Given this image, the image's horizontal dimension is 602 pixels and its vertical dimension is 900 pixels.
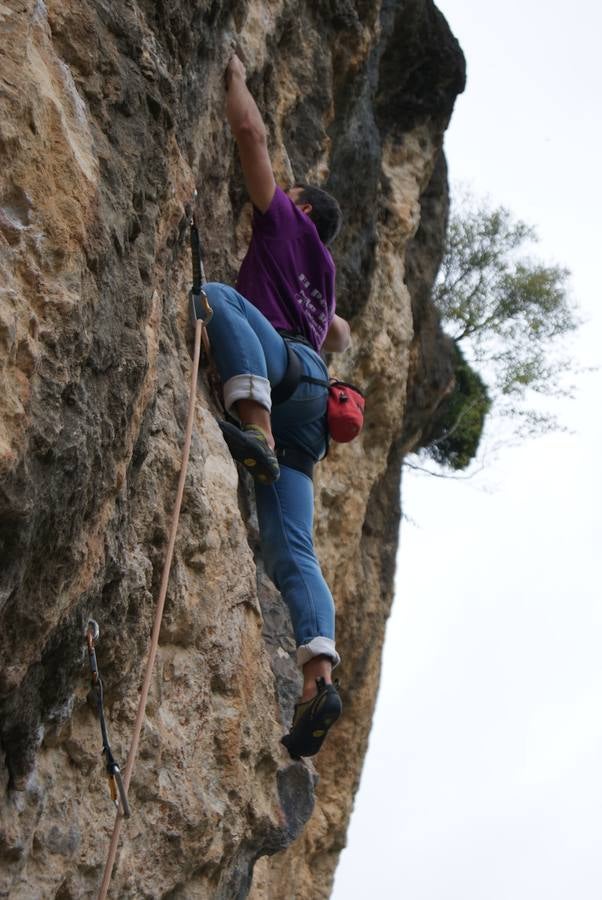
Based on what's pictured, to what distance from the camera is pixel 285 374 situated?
602 cm

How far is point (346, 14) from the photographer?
9.14 meters

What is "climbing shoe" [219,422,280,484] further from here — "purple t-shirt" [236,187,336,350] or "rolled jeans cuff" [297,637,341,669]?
"purple t-shirt" [236,187,336,350]

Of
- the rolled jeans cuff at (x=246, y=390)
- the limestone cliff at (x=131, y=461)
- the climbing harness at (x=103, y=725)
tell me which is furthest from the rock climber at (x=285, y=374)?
the climbing harness at (x=103, y=725)

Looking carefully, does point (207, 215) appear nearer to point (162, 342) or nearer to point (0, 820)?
point (162, 342)

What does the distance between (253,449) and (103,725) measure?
4.75ft

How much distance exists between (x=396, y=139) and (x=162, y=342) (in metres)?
6.99

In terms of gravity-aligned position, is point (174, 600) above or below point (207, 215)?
below

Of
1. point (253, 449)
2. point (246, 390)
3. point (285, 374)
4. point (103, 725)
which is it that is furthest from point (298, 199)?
point (103, 725)

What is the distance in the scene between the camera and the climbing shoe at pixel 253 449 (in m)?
5.46

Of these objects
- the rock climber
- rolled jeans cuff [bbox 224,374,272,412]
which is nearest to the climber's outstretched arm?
the rock climber

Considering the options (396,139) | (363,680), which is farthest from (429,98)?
(363,680)

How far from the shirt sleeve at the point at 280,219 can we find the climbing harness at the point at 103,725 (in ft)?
8.33

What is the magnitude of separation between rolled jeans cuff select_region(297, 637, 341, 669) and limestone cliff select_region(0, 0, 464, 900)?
0.92ft

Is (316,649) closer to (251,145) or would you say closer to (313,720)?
(313,720)
